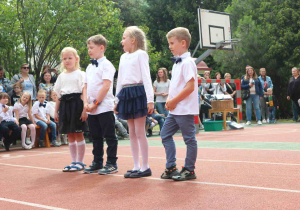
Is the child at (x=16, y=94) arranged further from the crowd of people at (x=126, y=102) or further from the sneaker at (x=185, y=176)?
the sneaker at (x=185, y=176)

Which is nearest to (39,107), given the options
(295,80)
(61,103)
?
(61,103)

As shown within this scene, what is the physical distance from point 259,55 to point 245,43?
1.07 m

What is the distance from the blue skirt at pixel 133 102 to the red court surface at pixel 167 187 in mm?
839

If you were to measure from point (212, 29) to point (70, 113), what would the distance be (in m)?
13.7

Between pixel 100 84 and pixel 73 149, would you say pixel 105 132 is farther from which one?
pixel 73 149

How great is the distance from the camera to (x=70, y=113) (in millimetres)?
6426

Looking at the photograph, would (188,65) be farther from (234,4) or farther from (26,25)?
(234,4)

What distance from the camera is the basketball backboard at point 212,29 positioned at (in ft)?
61.3

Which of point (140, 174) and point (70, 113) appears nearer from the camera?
point (140, 174)

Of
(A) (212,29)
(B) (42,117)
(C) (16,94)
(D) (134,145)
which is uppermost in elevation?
(A) (212,29)

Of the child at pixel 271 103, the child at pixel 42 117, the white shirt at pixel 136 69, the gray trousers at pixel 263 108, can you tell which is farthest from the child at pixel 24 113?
the child at pixel 271 103

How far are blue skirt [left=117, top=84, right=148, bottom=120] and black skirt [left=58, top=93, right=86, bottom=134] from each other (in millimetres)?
1048

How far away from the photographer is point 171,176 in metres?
5.32

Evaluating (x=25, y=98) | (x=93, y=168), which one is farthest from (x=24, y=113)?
(x=93, y=168)
